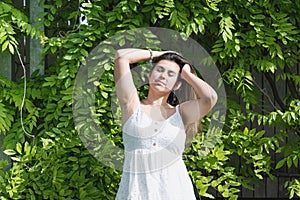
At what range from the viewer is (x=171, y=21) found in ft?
13.0

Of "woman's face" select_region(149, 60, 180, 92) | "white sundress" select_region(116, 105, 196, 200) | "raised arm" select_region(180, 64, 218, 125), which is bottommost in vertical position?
"white sundress" select_region(116, 105, 196, 200)

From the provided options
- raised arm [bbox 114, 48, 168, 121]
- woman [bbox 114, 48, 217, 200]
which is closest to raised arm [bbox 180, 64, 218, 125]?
woman [bbox 114, 48, 217, 200]

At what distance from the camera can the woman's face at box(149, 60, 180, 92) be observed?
3033 millimetres

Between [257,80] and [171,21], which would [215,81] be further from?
[257,80]

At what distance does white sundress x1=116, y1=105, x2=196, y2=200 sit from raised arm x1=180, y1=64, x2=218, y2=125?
9 centimetres

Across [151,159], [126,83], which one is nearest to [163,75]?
[126,83]

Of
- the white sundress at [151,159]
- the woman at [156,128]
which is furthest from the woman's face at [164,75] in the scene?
the white sundress at [151,159]

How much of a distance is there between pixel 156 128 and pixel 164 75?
0.25m

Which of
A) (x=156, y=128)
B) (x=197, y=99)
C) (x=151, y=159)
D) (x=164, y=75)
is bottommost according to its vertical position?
(x=151, y=159)

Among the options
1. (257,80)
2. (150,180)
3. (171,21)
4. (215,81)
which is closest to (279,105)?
(257,80)

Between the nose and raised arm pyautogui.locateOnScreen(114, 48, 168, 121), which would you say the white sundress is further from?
the nose

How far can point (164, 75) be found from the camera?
303 cm

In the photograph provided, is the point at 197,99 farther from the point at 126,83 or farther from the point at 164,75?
the point at 126,83

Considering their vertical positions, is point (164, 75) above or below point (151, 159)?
above
